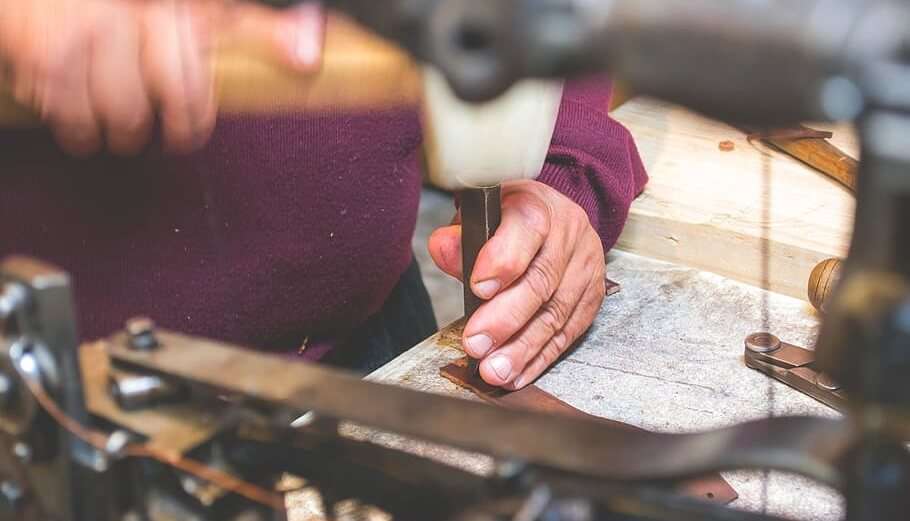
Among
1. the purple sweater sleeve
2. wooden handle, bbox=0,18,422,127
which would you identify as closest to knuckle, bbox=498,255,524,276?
the purple sweater sleeve

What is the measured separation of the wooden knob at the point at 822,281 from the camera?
1.07 m

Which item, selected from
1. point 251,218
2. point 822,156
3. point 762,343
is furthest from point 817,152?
point 251,218

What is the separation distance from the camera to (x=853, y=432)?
1.54ft

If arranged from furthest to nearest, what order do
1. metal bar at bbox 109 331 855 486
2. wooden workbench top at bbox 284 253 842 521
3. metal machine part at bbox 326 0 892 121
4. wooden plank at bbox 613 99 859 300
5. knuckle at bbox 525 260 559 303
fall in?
wooden plank at bbox 613 99 859 300 → knuckle at bbox 525 260 559 303 → wooden workbench top at bbox 284 253 842 521 → metal bar at bbox 109 331 855 486 → metal machine part at bbox 326 0 892 121

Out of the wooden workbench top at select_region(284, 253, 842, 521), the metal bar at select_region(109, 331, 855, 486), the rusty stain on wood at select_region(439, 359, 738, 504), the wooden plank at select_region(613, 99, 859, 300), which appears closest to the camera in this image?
the metal bar at select_region(109, 331, 855, 486)

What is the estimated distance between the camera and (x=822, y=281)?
1071mm

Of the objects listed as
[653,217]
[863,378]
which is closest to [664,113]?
[653,217]

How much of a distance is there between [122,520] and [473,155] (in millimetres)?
301

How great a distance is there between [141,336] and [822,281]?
690 mm

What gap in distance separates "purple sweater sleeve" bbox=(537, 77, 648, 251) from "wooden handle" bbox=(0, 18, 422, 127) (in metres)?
0.65

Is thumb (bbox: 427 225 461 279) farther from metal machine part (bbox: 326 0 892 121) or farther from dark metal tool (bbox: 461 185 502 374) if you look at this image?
metal machine part (bbox: 326 0 892 121)

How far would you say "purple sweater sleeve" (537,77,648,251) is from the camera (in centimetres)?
130

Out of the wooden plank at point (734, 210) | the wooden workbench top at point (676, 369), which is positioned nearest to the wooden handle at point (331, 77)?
the wooden workbench top at point (676, 369)

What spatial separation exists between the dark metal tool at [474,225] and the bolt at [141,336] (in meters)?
0.43
